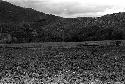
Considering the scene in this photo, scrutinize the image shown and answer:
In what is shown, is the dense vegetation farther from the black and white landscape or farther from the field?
the field

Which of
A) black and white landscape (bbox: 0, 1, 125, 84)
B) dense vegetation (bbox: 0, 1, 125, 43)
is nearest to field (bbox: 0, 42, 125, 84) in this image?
black and white landscape (bbox: 0, 1, 125, 84)

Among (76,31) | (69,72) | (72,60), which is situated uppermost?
(76,31)

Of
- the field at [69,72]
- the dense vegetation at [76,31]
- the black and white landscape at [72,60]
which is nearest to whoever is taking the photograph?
the field at [69,72]

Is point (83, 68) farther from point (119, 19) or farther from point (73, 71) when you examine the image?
point (119, 19)

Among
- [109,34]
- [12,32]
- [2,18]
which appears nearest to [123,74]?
[109,34]

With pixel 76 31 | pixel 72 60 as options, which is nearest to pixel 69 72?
pixel 72 60

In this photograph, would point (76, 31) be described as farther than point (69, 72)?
Yes

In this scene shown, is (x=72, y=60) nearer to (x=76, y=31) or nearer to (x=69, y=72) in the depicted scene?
(x=69, y=72)

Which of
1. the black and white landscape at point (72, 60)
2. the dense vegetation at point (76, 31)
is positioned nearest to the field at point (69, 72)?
the black and white landscape at point (72, 60)

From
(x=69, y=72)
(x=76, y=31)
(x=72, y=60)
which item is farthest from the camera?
(x=76, y=31)

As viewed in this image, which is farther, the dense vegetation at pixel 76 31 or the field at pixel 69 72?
the dense vegetation at pixel 76 31

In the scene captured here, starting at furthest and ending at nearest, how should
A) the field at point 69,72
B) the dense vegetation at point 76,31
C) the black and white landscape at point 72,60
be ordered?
the dense vegetation at point 76,31
the black and white landscape at point 72,60
the field at point 69,72

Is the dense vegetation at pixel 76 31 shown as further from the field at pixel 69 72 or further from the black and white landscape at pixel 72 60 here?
the field at pixel 69 72

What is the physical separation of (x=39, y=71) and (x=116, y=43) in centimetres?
3003
